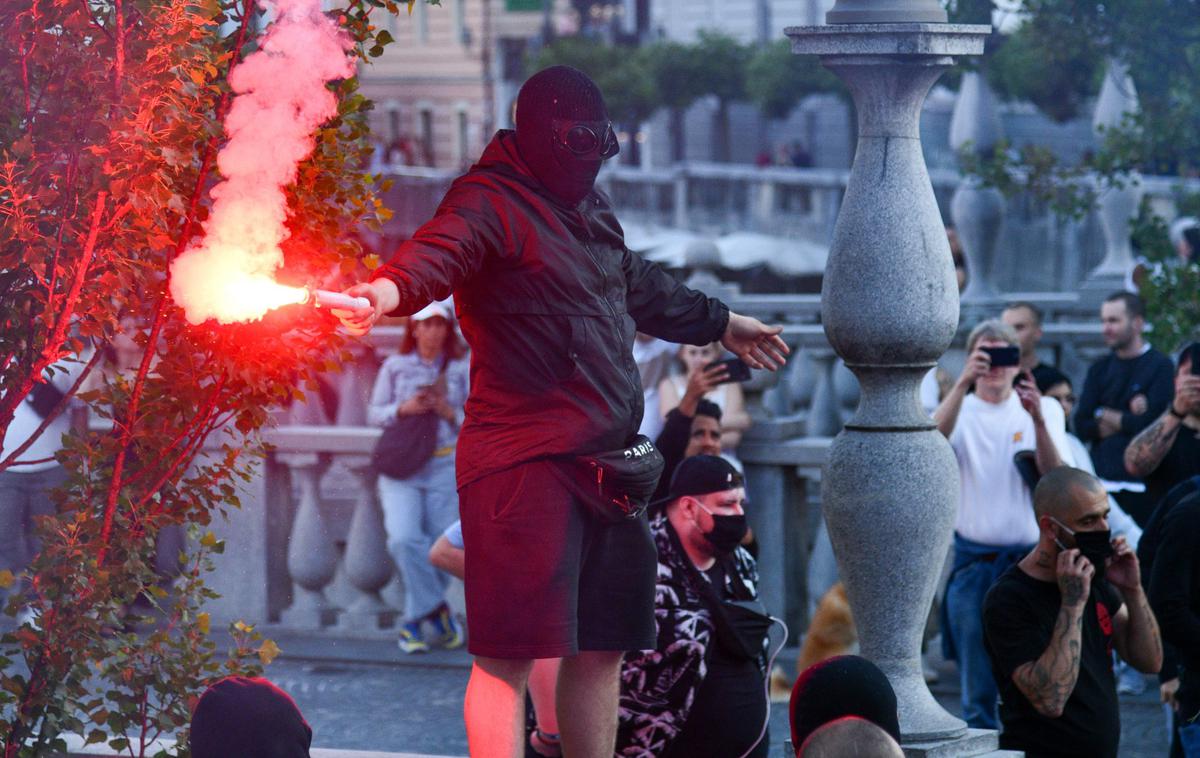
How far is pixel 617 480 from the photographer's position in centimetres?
466

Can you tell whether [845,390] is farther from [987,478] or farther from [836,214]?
[836,214]

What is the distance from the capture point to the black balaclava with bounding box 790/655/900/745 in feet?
13.0

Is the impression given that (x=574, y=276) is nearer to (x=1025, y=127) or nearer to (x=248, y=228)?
(x=248, y=228)

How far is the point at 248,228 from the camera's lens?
443 cm

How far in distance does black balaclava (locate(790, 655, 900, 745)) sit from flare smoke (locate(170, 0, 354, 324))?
4.56 ft

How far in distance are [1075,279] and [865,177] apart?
19.2m

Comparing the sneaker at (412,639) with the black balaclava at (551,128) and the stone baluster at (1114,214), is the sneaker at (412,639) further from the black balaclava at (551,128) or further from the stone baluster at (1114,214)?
the stone baluster at (1114,214)

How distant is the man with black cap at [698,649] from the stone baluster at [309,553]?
4.01 m

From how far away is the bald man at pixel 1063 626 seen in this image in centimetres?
580

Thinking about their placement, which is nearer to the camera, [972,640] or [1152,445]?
[972,640]

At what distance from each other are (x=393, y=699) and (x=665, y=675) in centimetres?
324

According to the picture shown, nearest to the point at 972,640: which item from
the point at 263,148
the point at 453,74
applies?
the point at 263,148

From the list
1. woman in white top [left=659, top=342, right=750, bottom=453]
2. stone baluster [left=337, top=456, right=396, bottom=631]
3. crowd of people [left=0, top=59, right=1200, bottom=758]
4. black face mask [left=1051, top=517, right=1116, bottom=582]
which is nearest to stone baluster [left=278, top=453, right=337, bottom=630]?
stone baluster [left=337, top=456, right=396, bottom=631]

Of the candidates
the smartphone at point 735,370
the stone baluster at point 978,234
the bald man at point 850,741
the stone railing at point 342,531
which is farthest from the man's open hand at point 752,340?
the stone baluster at point 978,234
